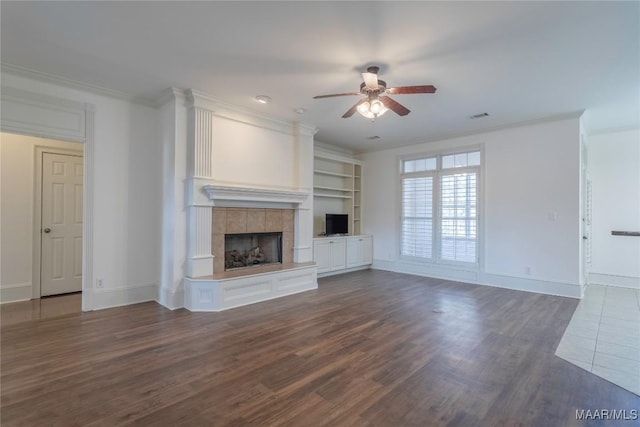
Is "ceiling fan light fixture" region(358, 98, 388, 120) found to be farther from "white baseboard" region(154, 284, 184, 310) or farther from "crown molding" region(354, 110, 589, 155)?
"white baseboard" region(154, 284, 184, 310)

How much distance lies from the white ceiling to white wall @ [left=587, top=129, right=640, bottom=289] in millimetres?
1454

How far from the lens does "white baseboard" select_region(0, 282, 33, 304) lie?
4223 millimetres

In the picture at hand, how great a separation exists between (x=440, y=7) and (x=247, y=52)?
1.80m

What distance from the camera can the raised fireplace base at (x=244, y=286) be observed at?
3.96 m

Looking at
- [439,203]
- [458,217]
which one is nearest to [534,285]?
[458,217]

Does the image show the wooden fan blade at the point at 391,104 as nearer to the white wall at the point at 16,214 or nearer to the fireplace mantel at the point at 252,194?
the fireplace mantel at the point at 252,194

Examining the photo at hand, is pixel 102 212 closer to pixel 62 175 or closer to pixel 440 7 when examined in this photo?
pixel 62 175

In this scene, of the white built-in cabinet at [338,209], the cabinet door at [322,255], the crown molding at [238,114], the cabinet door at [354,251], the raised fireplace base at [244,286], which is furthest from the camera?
the cabinet door at [354,251]

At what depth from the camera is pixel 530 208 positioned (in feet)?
16.9

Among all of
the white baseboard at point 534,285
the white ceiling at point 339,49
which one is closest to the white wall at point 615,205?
the white ceiling at point 339,49

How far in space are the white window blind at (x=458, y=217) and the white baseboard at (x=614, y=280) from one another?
7.72 feet

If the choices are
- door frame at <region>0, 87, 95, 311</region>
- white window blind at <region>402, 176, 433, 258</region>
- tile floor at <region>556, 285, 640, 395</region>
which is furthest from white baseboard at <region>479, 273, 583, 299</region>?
door frame at <region>0, 87, 95, 311</region>

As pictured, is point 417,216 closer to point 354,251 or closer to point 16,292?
point 354,251

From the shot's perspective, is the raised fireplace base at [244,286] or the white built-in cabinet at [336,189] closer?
the raised fireplace base at [244,286]
